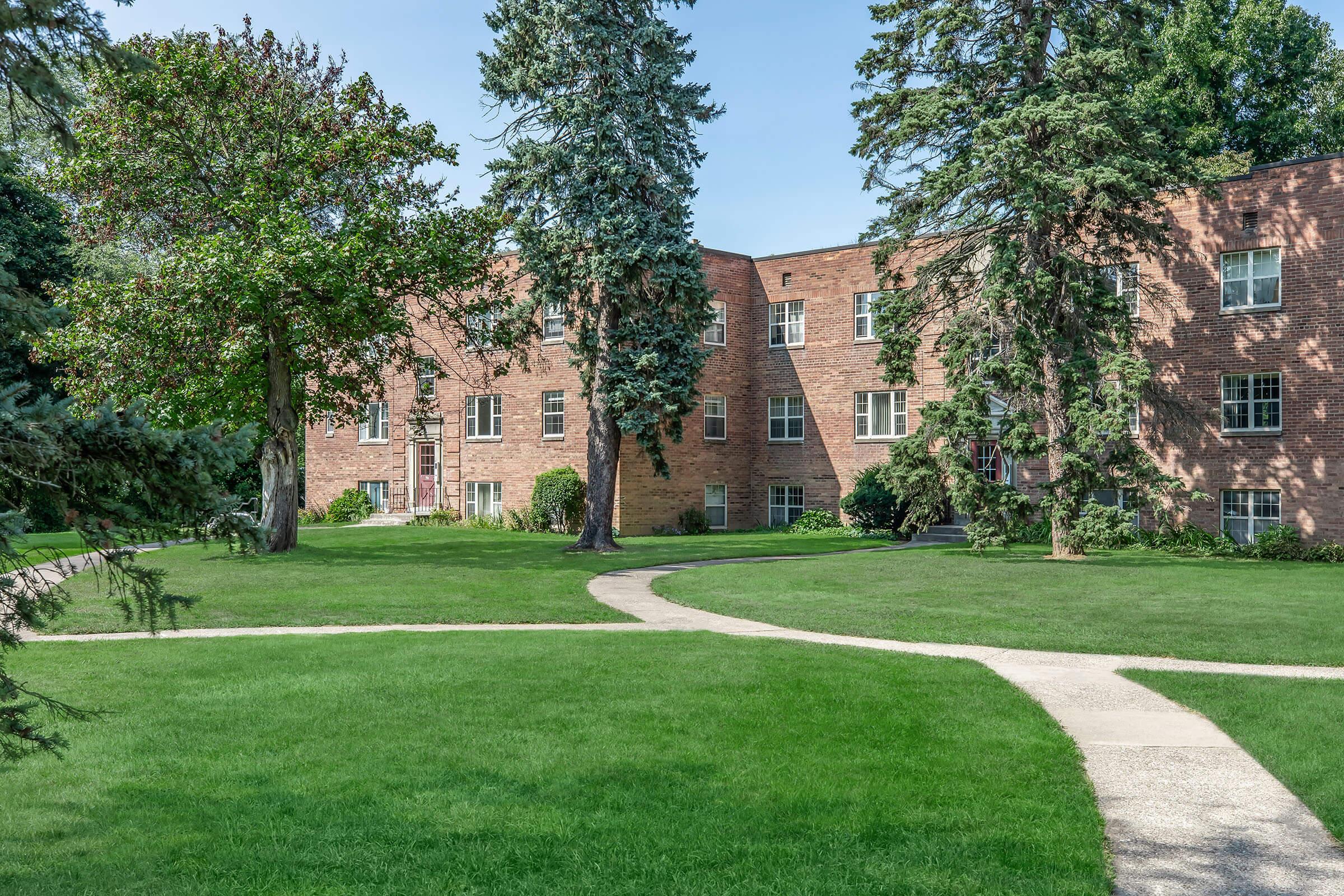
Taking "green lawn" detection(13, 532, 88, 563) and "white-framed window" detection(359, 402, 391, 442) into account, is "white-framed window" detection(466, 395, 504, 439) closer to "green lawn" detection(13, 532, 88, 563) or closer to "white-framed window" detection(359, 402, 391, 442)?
"white-framed window" detection(359, 402, 391, 442)

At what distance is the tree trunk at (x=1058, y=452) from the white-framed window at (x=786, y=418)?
36.4 feet

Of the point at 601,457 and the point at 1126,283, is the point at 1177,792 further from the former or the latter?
the point at 601,457

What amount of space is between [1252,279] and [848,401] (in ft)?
36.1

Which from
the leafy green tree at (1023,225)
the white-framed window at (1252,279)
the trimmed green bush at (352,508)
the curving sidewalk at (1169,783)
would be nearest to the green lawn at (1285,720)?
the curving sidewalk at (1169,783)

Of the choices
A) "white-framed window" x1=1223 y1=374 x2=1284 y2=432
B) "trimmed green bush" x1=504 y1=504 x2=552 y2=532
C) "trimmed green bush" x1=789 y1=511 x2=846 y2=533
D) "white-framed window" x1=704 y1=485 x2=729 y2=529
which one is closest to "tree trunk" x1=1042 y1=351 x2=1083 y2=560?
"white-framed window" x1=1223 y1=374 x2=1284 y2=432

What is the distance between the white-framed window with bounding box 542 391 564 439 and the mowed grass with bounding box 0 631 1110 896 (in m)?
22.1

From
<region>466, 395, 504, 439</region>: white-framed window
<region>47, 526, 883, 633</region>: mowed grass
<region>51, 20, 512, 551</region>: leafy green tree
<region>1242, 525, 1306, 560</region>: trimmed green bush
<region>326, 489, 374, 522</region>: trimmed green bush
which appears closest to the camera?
<region>47, 526, 883, 633</region>: mowed grass

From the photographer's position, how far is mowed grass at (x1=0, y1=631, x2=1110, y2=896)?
5.04m

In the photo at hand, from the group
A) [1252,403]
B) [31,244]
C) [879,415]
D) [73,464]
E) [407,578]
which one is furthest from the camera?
[31,244]

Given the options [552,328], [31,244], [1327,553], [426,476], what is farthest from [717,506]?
[31,244]

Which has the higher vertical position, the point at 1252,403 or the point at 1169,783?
the point at 1252,403

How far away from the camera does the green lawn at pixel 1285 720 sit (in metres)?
6.36

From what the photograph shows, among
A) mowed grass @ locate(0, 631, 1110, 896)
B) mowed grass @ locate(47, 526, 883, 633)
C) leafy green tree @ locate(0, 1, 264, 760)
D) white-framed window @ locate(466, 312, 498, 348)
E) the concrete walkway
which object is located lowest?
the concrete walkway

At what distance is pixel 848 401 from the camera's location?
105 ft
